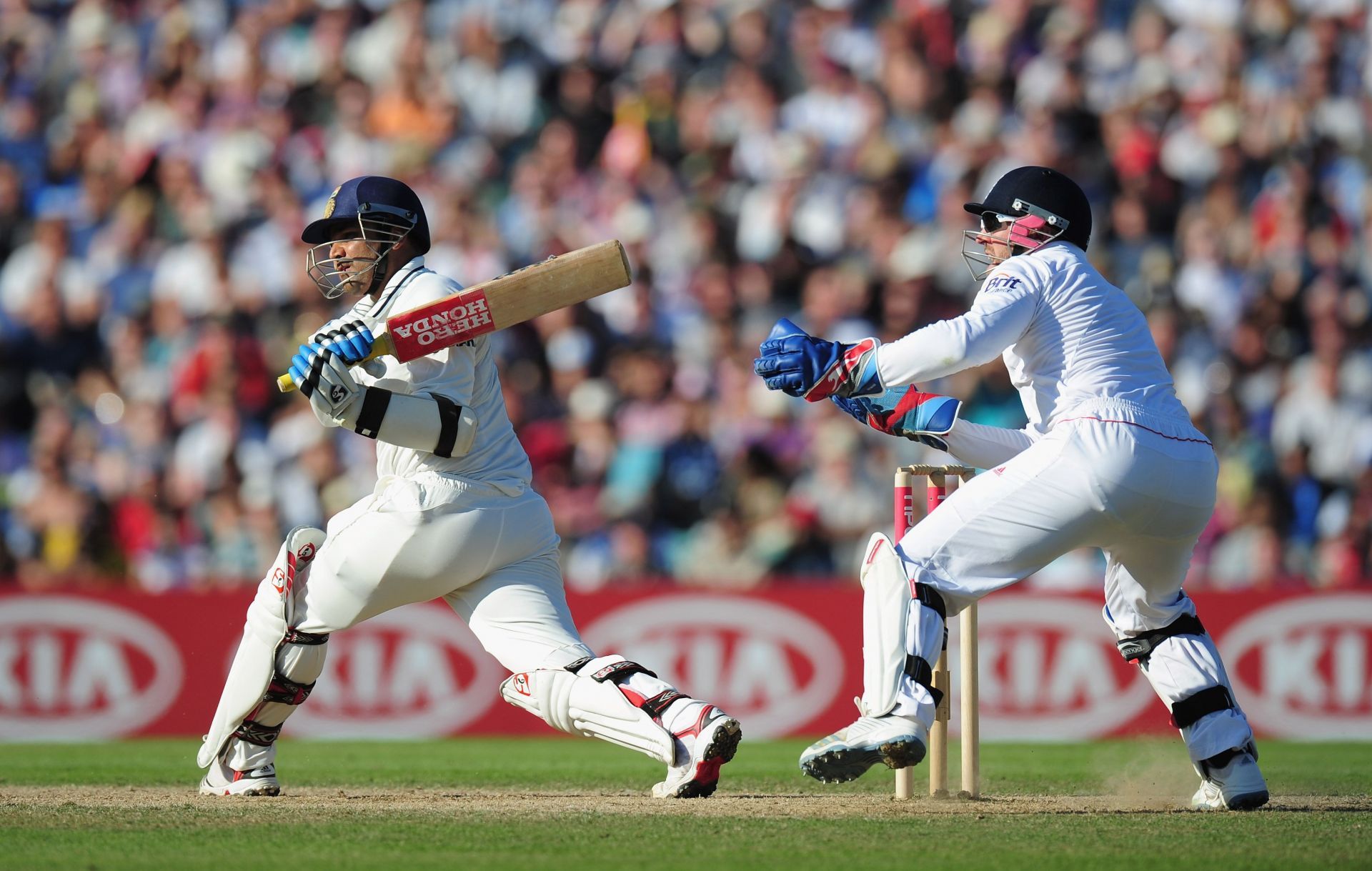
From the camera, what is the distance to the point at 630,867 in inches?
179

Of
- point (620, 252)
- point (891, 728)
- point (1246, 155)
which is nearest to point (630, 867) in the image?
point (891, 728)

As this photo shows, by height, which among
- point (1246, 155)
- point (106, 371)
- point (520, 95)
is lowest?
point (106, 371)

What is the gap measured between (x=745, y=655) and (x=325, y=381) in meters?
4.82

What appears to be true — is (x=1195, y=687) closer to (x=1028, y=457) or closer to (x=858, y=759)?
(x=1028, y=457)

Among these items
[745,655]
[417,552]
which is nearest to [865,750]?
[417,552]

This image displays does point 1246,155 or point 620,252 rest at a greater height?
point 1246,155

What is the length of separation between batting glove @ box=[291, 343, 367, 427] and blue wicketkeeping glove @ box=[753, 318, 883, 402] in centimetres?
131

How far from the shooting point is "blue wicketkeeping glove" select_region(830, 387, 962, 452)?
18.8 feet

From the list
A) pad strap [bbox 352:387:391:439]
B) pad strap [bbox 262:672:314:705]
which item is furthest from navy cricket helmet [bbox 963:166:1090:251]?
pad strap [bbox 262:672:314:705]

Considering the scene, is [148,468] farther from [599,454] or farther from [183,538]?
[599,454]

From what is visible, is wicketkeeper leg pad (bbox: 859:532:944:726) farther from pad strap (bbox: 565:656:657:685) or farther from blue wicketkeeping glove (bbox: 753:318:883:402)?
pad strap (bbox: 565:656:657:685)

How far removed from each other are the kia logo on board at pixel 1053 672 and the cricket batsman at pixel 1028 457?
3873 mm

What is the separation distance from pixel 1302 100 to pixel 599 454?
5908 millimetres

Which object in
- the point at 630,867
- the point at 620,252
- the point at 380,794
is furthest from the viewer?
the point at 380,794
